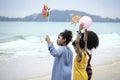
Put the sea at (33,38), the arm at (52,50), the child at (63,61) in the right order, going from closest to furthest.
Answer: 1. the arm at (52,50)
2. the child at (63,61)
3. the sea at (33,38)

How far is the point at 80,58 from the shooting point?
2170mm

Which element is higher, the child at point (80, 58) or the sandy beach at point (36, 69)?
the child at point (80, 58)

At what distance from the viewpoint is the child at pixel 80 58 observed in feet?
7.05

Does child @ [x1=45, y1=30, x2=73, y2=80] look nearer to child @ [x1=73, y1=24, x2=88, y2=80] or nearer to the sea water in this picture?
child @ [x1=73, y1=24, x2=88, y2=80]

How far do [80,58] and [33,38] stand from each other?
11.4ft

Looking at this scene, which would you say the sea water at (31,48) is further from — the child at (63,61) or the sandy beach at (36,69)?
the child at (63,61)

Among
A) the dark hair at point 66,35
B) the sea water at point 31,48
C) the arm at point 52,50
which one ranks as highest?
the dark hair at point 66,35

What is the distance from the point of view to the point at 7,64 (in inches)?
155

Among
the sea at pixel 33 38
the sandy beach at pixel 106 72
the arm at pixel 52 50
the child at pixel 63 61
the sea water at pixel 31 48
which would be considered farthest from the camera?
the sea at pixel 33 38

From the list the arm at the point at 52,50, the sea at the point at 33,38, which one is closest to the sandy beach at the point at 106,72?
the sea at the point at 33,38

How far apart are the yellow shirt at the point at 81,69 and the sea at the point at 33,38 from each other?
6.80 feet

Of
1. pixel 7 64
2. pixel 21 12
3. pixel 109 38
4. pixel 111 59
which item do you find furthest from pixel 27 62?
pixel 109 38

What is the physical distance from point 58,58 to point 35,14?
99.9 inches

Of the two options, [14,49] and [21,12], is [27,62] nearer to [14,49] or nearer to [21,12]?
[14,49]
